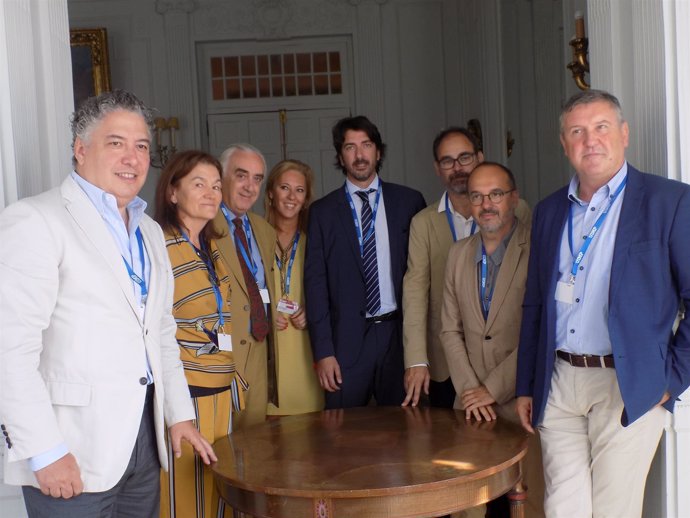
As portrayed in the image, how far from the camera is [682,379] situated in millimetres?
2686

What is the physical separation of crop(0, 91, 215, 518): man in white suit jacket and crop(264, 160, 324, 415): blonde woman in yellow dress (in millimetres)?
1532

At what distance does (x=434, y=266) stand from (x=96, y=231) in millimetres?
1911

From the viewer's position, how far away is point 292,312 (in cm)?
411

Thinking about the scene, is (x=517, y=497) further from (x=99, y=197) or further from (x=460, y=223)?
(x=99, y=197)

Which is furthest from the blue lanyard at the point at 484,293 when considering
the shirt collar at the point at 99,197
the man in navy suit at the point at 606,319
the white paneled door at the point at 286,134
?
the white paneled door at the point at 286,134

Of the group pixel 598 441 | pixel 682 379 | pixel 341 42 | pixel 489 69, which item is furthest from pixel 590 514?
pixel 341 42

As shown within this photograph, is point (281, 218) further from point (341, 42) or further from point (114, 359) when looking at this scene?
point (341, 42)

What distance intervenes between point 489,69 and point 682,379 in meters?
5.16

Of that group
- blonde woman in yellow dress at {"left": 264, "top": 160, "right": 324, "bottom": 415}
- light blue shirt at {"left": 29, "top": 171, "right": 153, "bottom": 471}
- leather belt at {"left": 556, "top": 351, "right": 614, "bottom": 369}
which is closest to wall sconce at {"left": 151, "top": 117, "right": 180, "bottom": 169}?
blonde woman in yellow dress at {"left": 264, "top": 160, "right": 324, "bottom": 415}

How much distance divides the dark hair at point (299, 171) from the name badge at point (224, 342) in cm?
113

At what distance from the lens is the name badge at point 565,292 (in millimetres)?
2805

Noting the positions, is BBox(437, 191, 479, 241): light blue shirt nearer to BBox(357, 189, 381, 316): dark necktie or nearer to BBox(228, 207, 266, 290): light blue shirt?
BBox(357, 189, 381, 316): dark necktie

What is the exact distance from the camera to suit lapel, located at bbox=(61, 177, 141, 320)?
234 cm

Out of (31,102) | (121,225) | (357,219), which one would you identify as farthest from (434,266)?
(31,102)
